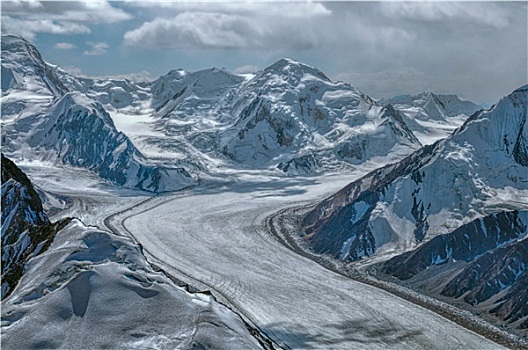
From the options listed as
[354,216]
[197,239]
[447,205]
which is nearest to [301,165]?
[197,239]

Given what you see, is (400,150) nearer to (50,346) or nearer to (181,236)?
(181,236)

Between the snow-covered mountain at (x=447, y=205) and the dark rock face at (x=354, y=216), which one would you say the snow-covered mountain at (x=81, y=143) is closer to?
the dark rock face at (x=354, y=216)

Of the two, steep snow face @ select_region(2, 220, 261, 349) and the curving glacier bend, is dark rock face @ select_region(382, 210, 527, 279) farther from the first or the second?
steep snow face @ select_region(2, 220, 261, 349)

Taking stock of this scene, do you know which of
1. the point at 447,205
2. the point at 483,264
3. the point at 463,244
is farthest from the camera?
the point at 447,205

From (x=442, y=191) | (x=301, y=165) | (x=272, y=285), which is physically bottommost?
(x=272, y=285)

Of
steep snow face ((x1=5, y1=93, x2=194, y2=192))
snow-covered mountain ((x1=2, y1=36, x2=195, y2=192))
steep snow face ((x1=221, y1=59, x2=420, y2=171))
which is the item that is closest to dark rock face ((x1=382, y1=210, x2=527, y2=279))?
snow-covered mountain ((x1=2, y1=36, x2=195, y2=192))

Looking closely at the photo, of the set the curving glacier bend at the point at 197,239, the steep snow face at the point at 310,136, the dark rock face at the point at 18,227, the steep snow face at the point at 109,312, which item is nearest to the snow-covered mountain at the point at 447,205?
the curving glacier bend at the point at 197,239

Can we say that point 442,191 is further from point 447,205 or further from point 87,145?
point 87,145
